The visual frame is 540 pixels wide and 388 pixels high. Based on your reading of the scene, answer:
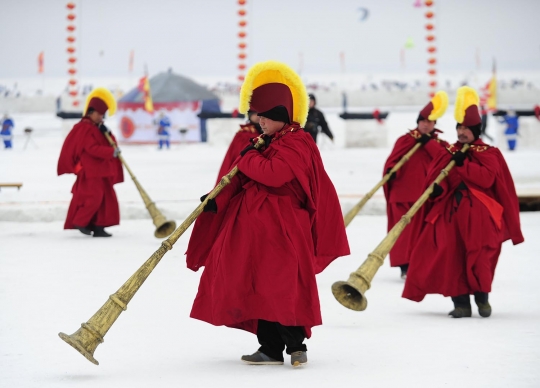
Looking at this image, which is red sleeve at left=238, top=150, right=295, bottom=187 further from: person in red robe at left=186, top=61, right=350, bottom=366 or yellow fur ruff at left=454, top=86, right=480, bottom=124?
yellow fur ruff at left=454, top=86, right=480, bottom=124

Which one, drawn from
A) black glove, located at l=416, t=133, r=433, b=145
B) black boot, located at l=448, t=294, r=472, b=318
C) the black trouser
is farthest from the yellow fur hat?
black glove, located at l=416, t=133, r=433, b=145

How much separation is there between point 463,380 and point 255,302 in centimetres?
99

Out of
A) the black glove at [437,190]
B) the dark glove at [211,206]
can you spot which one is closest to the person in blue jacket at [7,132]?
the black glove at [437,190]

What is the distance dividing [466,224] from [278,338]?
6.50ft

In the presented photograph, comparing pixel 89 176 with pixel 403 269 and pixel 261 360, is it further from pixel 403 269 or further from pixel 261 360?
pixel 261 360

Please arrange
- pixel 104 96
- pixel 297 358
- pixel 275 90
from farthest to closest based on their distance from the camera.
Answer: pixel 104 96
pixel 275 90
pixel 297 358

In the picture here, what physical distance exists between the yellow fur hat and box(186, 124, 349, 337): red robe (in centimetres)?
12

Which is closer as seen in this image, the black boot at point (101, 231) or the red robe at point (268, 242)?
the red robe at point (268, 242)

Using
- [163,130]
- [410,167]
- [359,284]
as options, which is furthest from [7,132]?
[359,284]

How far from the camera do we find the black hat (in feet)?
17.0

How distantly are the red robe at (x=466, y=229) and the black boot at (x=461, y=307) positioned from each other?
2.5 inches

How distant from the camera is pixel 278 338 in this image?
5.20 m

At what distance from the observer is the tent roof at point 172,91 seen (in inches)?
1036

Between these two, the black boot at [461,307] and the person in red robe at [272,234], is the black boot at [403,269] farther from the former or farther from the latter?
the person in red robe at [272,234]
